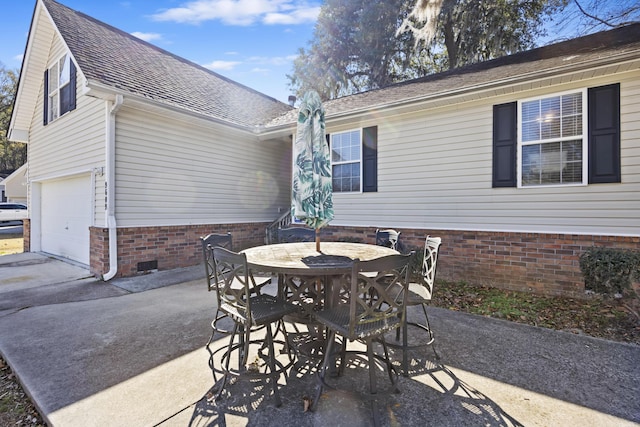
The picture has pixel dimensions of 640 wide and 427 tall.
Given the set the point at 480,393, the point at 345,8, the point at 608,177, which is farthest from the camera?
the point at 345,8

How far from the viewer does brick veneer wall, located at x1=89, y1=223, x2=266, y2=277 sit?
19.5 feet

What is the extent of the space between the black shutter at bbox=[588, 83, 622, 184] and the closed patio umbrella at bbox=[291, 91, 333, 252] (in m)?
4.36

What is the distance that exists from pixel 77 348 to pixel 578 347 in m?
5.17

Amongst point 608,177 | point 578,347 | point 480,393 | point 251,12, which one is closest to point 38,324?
point 480,393

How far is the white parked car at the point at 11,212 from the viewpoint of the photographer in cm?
1633

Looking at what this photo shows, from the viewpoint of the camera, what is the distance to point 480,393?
7.73 feet

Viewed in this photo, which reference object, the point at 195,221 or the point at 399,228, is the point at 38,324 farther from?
the point at 399,228

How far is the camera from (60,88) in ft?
24.9

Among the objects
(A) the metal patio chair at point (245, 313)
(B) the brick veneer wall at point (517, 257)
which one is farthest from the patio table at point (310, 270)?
(B) the brick veneer wall at point (517, 257)

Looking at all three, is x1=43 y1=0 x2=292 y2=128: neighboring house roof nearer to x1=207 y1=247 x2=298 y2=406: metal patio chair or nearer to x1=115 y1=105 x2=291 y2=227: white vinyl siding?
x1=115 y1=105 x2=291 y2=227: white vinyl siding

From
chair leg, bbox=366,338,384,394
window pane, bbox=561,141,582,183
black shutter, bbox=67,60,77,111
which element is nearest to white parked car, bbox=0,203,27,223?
black shutter, bbox=67,60,77,111

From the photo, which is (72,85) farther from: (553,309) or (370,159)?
(553,309)

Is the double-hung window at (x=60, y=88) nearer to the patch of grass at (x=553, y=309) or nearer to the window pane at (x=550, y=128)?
the patch of grass at (x=553, y=309)

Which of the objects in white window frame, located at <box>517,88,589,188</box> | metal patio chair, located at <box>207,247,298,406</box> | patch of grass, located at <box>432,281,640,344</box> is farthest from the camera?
white window frame, located at <box>517,88,589,188</box>
